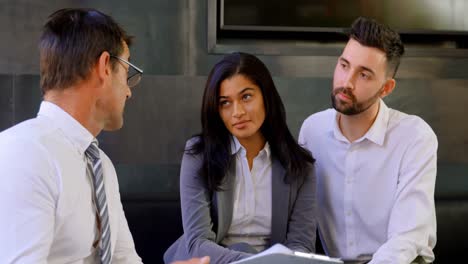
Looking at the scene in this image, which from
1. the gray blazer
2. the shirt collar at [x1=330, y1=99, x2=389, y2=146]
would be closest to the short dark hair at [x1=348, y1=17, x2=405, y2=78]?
the shirt collar at [x1=330, y1=99, x2=389, y2=146]

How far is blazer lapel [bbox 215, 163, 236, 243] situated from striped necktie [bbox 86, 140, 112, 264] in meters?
0.65

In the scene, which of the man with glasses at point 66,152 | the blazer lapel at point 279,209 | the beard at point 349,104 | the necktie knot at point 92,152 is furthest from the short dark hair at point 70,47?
the beard at point 349,104

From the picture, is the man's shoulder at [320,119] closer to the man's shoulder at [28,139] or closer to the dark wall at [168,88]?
the dark wall at [168,88]

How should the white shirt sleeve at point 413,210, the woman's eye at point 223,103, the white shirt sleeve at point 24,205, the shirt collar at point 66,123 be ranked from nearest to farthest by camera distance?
the white shirt sleeve at point 24,205
the shirt collar at point 66,123
the white shirt sleeve at point 413,210
the woman's eye at point 223,103

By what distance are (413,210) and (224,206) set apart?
0.57 metres

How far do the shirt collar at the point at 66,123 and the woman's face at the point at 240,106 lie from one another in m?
0.72

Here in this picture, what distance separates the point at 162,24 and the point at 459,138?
1377 millimetres

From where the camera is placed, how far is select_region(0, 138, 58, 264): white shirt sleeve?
41.1 inches

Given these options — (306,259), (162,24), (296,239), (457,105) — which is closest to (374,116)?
(296,239)

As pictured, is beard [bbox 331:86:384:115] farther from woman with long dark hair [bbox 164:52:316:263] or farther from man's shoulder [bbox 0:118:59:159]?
man's shoulder [bbox 0:118:59:159]

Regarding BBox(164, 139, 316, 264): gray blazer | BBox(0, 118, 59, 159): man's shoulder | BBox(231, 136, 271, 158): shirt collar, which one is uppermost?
BBox(0, 118, 59, 159): man's shoulder

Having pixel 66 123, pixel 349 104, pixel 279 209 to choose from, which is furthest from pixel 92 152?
pixel 349 104

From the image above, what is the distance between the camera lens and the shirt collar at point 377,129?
203 cm

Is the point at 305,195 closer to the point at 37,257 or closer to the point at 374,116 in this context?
the point at 374,116
